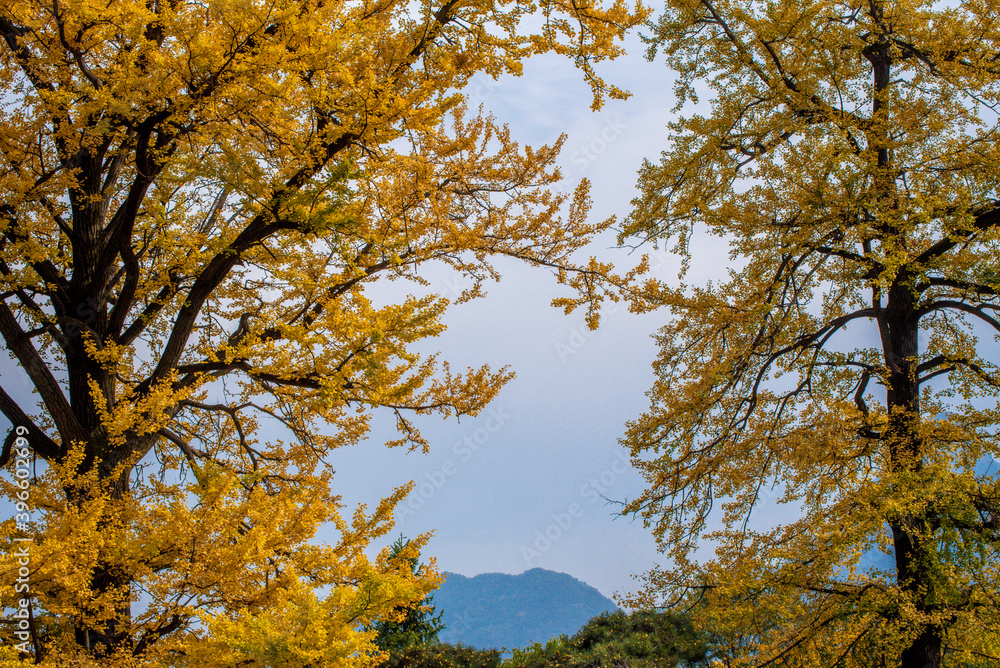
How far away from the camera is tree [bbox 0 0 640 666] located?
4.29 meters

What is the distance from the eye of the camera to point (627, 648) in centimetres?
1128

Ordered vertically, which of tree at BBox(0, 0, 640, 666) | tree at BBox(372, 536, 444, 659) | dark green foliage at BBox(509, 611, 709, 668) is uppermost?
tree at BBox(0, 0, 640, 666)

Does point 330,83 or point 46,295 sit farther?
point 46,295

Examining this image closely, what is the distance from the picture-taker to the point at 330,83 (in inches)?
234

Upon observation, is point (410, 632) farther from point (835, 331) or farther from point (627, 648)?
point (835, 331)

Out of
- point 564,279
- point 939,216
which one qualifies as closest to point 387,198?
point 564,279

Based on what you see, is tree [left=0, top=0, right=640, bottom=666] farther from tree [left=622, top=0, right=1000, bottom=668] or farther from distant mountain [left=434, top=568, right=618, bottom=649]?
distant mountain [left=434, top=568, right=618, bottom=649]

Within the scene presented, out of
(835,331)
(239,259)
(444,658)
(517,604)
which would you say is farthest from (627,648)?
(517,604)

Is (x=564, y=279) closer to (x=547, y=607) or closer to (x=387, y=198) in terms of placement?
(x=387, y=198)

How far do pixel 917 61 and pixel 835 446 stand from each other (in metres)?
4.57

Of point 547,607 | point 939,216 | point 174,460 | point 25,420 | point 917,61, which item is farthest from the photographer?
point 547,607

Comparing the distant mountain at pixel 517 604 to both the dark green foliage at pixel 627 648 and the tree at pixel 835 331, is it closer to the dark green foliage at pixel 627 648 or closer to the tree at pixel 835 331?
the dark green foliage at pixel 627 648

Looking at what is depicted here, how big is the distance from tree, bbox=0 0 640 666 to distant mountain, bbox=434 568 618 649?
113 metres

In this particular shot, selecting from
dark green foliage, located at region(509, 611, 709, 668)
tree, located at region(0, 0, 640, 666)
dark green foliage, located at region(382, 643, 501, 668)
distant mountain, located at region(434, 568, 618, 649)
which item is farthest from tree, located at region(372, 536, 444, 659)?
distant mountain, located at region(434, 568, 618, 649)
